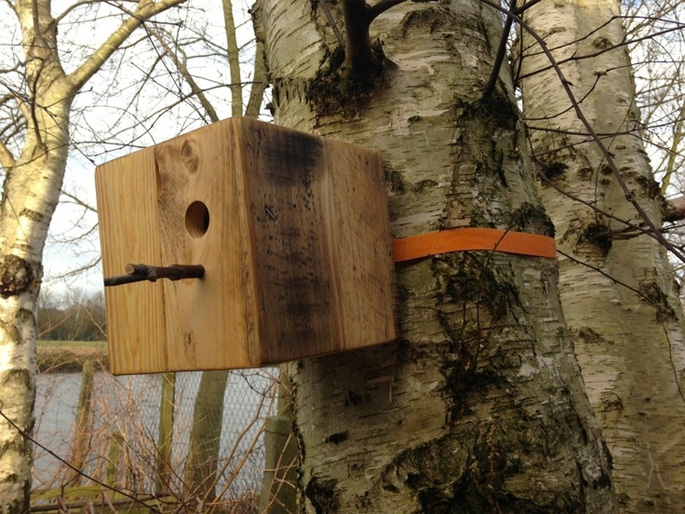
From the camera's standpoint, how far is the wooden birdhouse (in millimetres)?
918

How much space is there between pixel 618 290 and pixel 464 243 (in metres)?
1.40

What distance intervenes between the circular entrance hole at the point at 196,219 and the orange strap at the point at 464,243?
359 mm

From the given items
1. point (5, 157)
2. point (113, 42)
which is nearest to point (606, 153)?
point (5, 157)

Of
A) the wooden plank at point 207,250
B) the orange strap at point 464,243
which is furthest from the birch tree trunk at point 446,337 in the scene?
the wooden plank at point 207,250

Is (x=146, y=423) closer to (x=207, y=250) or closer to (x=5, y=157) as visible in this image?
(x=5, y=157)

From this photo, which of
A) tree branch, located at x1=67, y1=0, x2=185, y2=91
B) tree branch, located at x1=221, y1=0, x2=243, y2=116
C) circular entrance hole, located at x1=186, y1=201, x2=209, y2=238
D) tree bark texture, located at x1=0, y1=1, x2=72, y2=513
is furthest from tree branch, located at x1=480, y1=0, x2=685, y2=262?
tree branch, located at x1=221, y1=0, x2=243, y2=116

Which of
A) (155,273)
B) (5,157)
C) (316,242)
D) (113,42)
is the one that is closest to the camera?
(155,273)

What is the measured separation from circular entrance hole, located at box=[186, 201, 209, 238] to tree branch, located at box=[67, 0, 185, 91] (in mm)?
3587

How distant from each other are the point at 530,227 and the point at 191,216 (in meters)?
0.64

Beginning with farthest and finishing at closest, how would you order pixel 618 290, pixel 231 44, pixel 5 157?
pixel 231 44, pixel 5 157, pixel 618 290

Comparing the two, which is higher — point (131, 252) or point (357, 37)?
point (357, 37)

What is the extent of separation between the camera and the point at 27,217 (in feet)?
12.1

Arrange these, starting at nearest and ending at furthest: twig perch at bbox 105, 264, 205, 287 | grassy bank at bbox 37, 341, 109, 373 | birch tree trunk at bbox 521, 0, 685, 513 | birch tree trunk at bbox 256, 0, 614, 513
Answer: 1. twig perch at bbox 105, 264, 205, 287
2. birch tree trunk at bbox 256, 0, 614, 513
3. birch tree trunk at bbox 521, 0, 685, 513
4. grassy bank at bbox 37, 341, 109, 373

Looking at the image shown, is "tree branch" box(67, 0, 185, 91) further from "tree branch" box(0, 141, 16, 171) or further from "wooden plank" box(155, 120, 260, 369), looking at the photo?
"wooden plank" box(155, 120, 260, 369)
